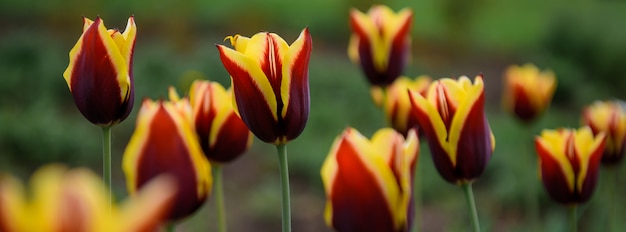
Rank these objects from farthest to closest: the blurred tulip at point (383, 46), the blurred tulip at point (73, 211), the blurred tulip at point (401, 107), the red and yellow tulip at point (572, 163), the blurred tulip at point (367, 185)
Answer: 1. the blurred tulip at point (383, 46)
2. the blurred tulip at point (401, 107)
3. the red and yellow tulip at point (572, 163)
4. the blurred tulip at point (367, 185)
5. the blurred tulip at point (73, 211)

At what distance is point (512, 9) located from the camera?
19.6ft

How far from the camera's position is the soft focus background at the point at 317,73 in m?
2.78

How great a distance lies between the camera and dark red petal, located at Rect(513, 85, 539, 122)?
1373mm

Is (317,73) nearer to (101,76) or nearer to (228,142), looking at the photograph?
(228,142)

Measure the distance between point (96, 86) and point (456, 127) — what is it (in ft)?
0.91

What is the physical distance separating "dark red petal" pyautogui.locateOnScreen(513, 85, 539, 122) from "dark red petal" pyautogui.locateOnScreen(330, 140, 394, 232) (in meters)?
0.92

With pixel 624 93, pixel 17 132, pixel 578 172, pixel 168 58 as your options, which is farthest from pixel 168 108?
pixel 624 93

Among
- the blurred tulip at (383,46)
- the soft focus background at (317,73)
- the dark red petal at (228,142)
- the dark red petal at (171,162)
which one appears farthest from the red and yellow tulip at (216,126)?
the soft focus background at (317,73)

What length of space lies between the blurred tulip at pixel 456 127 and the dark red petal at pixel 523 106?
0.74 metres

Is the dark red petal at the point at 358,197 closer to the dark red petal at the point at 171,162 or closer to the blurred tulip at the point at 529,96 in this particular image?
the dark red petal at the point at 171,162

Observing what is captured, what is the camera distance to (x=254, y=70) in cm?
56

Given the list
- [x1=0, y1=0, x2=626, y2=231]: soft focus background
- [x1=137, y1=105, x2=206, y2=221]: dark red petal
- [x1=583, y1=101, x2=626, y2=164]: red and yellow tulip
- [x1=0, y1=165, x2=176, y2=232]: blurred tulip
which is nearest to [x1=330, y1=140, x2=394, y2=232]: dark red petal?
[x1=137, y1=105, x2=206, y2=221]: dark red petal

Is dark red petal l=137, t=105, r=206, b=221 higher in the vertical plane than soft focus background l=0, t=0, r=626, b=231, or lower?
higher

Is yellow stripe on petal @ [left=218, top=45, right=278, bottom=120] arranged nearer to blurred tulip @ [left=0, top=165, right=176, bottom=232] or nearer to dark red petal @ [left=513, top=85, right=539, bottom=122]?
blurred tulip @ [left=0, top=165, right=176, bottom=232]
